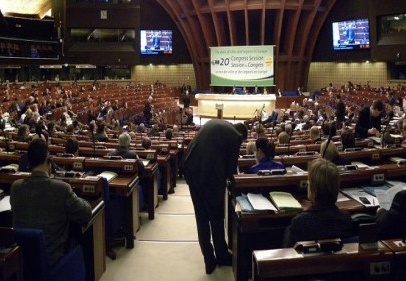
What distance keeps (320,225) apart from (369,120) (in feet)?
18.0

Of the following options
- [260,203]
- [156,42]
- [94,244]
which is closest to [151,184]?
[94,244]

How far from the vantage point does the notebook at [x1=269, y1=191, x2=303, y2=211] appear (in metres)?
3.53

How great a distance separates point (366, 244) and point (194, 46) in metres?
25.4

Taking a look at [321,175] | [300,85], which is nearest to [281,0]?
[300,85]

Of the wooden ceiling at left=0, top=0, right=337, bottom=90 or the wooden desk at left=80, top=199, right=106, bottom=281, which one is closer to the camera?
the wooden desk at left=80, top=199, right=106, bottom=281

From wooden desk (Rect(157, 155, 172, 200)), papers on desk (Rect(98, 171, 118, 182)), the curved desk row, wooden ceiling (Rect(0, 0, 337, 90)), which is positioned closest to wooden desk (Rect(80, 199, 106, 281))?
papers on desk (Rect(98, 171, 118, 182))

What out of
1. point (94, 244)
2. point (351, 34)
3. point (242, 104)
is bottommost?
point (94, 244)

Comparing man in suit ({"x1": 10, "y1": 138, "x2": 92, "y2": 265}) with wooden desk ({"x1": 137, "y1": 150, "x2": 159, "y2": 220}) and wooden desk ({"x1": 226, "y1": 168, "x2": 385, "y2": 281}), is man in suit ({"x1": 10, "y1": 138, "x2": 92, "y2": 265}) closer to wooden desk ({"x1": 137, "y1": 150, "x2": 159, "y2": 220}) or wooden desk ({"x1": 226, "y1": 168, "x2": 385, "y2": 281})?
wooden desk ({"x1": 226, "y1": 168, "x2": 385, "y2": 281})

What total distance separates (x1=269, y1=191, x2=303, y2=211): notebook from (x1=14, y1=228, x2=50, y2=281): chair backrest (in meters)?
1.70

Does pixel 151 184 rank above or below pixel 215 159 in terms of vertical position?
below

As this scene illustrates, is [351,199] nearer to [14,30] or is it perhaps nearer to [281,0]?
[281,0]

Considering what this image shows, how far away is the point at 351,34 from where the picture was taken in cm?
2600

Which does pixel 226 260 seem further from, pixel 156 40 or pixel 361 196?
pixel 156 40

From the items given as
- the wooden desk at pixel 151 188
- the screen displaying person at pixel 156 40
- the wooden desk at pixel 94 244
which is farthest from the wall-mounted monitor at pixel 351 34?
the wooden desk at pixel 94 244
